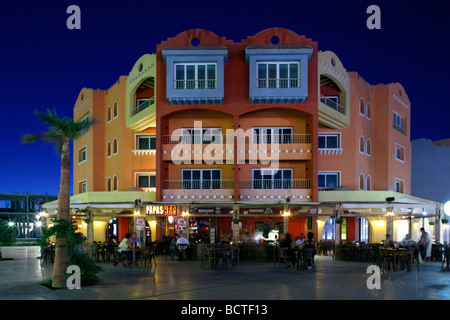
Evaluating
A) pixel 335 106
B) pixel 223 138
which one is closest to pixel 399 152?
pixel 335 106

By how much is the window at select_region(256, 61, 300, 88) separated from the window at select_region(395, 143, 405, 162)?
1141cm

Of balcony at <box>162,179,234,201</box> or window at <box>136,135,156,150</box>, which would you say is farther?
window at <box>136,135,156,150</box>

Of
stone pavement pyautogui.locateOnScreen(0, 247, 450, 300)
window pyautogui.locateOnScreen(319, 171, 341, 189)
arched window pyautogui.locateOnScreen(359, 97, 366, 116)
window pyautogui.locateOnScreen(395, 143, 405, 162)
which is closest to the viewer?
stone pavement pyautogui.locateOnScreen(0, 247, 450, 300)

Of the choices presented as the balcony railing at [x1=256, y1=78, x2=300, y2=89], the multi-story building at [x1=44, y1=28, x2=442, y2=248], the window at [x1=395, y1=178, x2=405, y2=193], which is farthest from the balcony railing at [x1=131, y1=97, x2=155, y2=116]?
the window at [x1=395, y1=178, x2=405, y2=193]

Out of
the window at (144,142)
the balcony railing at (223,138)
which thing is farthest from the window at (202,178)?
the window at (144,142)

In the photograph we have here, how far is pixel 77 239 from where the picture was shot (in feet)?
46.3

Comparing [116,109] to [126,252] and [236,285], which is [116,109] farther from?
[236,285]

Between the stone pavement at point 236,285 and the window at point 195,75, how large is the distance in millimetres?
13070

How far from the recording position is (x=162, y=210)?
26.2 meters

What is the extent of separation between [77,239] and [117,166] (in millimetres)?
19218

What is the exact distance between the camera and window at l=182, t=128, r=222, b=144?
29969 millimetres

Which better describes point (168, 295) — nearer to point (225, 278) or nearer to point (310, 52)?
point (225, 278)

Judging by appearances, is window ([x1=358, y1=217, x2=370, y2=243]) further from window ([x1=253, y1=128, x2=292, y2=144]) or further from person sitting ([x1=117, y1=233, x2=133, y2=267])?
person sitting ([x1=117, y1=233, x2=133, y2=267])

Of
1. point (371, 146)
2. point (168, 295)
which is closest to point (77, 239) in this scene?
point (168, 295)
